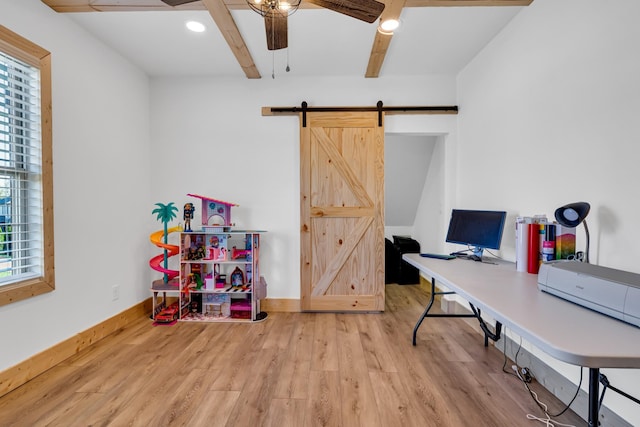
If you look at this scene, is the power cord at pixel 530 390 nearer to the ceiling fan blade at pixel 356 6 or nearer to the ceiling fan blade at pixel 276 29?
the ceiling fan blade at pixel 356 6

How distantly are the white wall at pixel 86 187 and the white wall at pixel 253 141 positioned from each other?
1.02 feet

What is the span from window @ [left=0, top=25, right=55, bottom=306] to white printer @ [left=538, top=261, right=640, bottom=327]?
310 centimetres

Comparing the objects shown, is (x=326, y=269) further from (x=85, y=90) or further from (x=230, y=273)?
(x=85, y=90)

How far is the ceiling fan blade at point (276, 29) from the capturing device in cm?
156

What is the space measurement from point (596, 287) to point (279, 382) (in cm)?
177

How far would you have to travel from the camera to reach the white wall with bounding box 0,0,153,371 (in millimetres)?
1925

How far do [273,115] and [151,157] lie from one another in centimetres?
148

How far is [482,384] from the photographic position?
1.82m

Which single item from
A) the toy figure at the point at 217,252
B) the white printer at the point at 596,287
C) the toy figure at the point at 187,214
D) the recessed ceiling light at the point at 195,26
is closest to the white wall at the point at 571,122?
the white printer at the point at 596,287

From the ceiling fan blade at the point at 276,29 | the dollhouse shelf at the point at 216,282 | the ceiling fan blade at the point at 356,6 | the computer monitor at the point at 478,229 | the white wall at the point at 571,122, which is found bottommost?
the dollhouse shelf at the point at 216,282

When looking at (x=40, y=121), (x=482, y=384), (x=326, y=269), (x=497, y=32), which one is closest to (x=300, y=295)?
(x=326, y=269)

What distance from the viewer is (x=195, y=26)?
2242 millimetres

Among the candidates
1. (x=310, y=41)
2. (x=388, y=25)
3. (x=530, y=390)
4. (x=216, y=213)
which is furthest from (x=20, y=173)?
(x=530, y=390)

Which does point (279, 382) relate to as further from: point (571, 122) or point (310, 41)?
point (310, 41)
